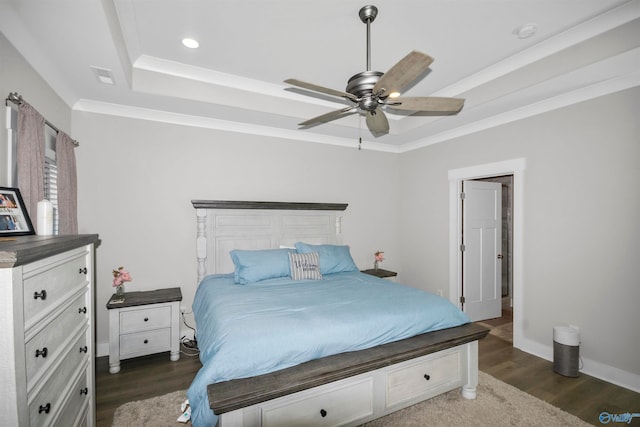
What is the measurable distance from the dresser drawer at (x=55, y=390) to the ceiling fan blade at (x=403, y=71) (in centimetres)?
210

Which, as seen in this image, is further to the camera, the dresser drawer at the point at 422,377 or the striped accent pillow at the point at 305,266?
the striped accent pillow at the point at 305,266

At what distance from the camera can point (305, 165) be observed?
4.14m

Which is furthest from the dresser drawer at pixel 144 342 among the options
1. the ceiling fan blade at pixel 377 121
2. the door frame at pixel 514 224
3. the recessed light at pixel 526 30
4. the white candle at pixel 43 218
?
the recessed light at pixel 526 30

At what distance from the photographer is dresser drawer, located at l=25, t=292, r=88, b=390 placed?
111cm

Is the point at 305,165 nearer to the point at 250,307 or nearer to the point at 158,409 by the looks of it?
the point at 250,307

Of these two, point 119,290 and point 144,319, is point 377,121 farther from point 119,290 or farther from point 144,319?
point 119,290

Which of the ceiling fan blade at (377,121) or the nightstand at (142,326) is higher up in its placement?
the ceiling fan blade at (377,121)

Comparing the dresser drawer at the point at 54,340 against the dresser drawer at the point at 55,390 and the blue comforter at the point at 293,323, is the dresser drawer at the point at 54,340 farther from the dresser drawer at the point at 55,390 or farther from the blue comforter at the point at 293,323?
the blue comforter at the point at 293,323

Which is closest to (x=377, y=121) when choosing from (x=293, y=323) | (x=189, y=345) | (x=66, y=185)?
(x=293, y=323)

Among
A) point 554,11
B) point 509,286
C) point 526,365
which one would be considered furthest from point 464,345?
point 509,286

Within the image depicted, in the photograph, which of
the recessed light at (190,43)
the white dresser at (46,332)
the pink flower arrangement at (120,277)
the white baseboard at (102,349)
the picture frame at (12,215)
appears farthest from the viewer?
the white baseboard at (102,349)

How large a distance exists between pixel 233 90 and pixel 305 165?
139 cm

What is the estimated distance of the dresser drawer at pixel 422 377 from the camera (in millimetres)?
2043

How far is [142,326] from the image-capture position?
2.84 m
